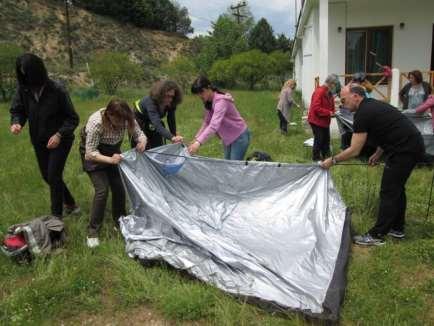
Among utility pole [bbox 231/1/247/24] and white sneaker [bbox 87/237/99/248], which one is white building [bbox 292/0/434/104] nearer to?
white sneaker [bbox 87/237/99/248]

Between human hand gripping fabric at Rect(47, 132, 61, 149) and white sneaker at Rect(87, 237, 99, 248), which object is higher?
human hand gripping fabric at Rect(47, 132, 61, 149)

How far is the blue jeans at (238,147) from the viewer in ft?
15.9

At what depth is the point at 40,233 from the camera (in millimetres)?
3760

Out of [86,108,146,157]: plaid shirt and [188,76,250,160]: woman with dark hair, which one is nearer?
[86,108,146,157]: plaid shirt

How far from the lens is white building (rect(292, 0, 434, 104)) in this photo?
35.1 feet

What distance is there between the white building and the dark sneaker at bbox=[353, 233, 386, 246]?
720 centimetres

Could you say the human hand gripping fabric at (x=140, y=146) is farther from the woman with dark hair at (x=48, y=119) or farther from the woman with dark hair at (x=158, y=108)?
the woman with dark hair at (x=48, y=119)

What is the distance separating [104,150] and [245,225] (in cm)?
154

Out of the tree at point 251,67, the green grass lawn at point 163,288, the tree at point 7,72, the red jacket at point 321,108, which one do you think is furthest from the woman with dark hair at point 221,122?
the tree at point 251,67

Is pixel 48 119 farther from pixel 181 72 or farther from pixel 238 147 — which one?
pixel 181 72

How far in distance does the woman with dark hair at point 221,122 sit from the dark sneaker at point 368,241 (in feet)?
5.38

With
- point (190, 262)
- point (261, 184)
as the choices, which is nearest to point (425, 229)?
point (261, 184)

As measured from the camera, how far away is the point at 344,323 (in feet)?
9.34

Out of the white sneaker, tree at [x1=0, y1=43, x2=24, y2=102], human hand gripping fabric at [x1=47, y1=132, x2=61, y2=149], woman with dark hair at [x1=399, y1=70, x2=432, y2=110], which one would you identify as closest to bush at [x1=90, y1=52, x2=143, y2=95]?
tree at [x1=0, y1=43, x2=24, y2=102]
